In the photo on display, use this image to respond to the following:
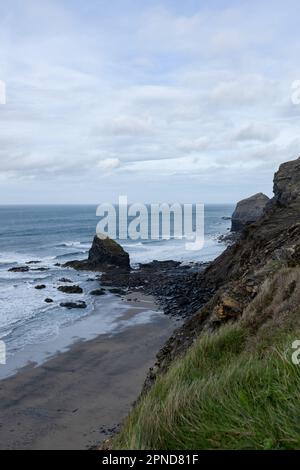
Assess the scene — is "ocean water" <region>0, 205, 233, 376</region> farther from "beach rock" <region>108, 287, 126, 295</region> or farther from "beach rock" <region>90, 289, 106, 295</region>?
"beach rock" <region>108, 287, 126, 295</region>

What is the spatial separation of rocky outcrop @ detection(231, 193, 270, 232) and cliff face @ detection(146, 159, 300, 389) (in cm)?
4825

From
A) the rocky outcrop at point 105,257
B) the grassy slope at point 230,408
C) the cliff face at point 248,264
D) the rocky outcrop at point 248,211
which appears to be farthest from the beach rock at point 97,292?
the rocky outcrop at point 248,211

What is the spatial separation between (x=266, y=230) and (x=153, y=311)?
32.5ft

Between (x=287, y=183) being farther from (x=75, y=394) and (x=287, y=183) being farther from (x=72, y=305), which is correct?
(x=75, y=394)

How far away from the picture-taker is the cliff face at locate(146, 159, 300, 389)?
1066 cm

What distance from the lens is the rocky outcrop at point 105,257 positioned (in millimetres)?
48781

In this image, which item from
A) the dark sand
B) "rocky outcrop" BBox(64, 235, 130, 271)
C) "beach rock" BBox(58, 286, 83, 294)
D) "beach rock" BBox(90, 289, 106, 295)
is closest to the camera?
the dark sand

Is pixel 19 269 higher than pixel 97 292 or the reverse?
higher

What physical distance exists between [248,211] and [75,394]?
81.9m

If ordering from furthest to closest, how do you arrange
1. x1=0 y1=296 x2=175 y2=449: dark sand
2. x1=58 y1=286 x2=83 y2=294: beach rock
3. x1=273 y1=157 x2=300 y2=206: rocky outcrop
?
x1=58 y1=286 x2=83 y2=294: beach rock → x1=273 y1=157 x2=300 y2=206: rocky outcrop → x1=0 y1=296 x2=175 y2=449: dark sand

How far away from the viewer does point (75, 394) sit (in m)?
16.6

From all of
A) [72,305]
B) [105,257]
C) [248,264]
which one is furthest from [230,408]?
[105,257]

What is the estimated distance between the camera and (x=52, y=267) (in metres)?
51.6

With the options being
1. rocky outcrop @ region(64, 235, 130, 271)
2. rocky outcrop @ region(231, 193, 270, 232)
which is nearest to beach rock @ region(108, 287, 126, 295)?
rocky outcrop @ region(64, 235, 130, 271)
